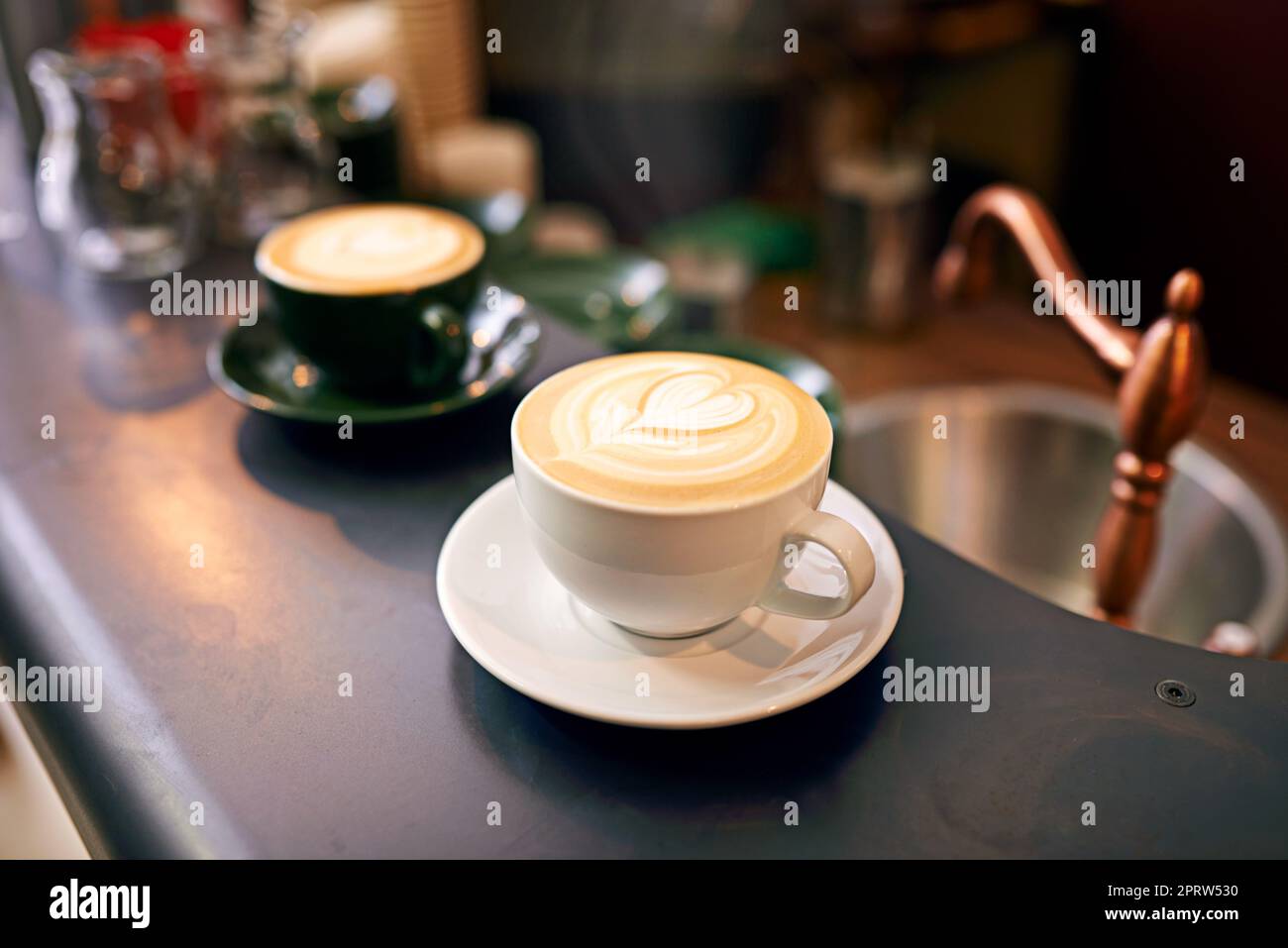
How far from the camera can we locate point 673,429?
508 millimetres

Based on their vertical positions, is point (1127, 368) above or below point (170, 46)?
below

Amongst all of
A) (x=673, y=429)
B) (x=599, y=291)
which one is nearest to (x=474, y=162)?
(x=599, y=291)

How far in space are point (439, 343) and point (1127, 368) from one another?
1.52 ft

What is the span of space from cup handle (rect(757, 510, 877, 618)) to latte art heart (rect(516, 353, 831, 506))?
0.03 meters

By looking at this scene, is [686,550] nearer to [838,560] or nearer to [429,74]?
[838,560]

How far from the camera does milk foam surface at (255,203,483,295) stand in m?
0.69

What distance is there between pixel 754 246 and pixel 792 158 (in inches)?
14.1

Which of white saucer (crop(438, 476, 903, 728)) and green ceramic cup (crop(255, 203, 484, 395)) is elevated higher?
green ceramic cup (crop(255, 203, 484, 395))

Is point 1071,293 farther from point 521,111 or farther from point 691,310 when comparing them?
point 521,111

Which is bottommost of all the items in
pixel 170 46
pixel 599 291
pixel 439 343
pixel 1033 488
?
pixel 1033 488

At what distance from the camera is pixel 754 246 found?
2412 mm

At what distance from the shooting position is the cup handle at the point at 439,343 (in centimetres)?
69

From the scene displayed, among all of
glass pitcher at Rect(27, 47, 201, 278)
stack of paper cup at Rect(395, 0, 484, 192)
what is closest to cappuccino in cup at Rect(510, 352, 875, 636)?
glass pitcher at Rect(27, 47, 201, 278)

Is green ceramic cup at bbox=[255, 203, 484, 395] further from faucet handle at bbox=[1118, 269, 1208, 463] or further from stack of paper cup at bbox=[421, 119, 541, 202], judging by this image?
stack of paper cup at bbox=[421, 119, 541, 202]
